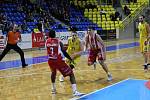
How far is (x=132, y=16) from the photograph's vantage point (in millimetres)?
32344

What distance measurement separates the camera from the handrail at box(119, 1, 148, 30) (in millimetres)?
31555

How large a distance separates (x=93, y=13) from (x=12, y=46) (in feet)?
59.3

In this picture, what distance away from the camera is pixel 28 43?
21422 millimetres

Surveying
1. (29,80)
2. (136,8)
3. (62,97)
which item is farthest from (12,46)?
(136,8)

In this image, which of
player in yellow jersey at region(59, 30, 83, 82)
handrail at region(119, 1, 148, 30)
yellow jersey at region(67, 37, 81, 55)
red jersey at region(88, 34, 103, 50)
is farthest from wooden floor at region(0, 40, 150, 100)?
handrail at region(119, 1, 148, 30)

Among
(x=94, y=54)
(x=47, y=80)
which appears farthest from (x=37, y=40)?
(x=94, y=54)

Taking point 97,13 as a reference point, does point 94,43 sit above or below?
below

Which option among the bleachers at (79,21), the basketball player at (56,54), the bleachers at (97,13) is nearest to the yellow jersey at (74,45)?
the basketball player at (56,54)

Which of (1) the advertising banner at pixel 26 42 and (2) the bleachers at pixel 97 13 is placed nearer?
(1) the advertising banner at pixel 26 42

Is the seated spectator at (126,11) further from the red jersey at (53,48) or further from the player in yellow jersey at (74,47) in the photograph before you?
the red jersey at (53,48)

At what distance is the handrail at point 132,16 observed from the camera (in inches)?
1242

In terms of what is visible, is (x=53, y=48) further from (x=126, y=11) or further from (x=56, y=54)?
(x=126, y=11)

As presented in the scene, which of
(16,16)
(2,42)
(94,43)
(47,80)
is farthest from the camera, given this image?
(16,16)

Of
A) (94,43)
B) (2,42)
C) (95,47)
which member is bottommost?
(2,42)
